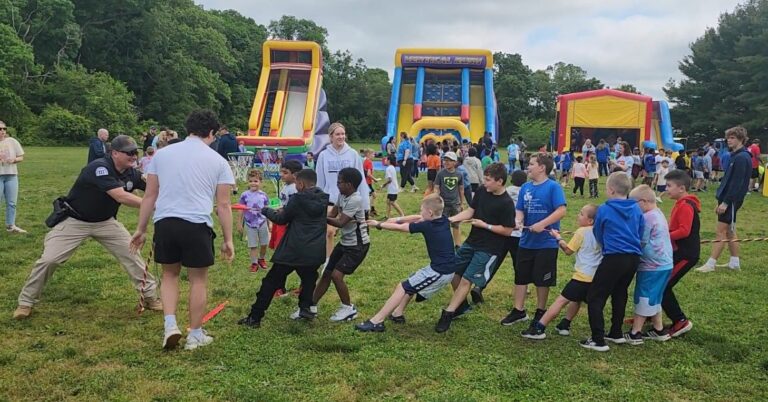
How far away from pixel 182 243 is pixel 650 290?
3911 millimetres

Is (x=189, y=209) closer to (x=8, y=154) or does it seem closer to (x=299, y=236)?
(x=299, y=236)

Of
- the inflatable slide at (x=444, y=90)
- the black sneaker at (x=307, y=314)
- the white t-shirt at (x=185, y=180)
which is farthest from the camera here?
the inflatable slide at (x=444, y=90)

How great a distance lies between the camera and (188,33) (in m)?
56.6

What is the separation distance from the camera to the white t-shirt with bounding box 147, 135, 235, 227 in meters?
4.54

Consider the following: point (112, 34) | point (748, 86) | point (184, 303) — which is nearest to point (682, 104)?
point (748, 86)

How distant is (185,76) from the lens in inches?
2103

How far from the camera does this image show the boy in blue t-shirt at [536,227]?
5.43m

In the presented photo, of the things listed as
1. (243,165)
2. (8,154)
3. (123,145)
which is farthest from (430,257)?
(243,165)

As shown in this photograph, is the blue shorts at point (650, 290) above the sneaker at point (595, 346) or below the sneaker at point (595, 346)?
above

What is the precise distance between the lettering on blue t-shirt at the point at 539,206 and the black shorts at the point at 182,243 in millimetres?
2823

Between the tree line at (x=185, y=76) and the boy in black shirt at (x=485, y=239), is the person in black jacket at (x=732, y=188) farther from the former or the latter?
the tree line at (x=185, y=76)

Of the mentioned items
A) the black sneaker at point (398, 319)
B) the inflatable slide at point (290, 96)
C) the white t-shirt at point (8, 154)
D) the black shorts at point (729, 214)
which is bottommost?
the black sneaker at point (398, 319)

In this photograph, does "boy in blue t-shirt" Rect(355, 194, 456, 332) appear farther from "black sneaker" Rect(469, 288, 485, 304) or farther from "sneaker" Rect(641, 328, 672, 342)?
"sneaker" Rect(641, 328, 672, 342)

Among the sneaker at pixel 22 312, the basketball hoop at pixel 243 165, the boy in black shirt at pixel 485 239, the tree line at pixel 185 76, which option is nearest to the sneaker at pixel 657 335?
the boy in black shirt at pixel 485 239
